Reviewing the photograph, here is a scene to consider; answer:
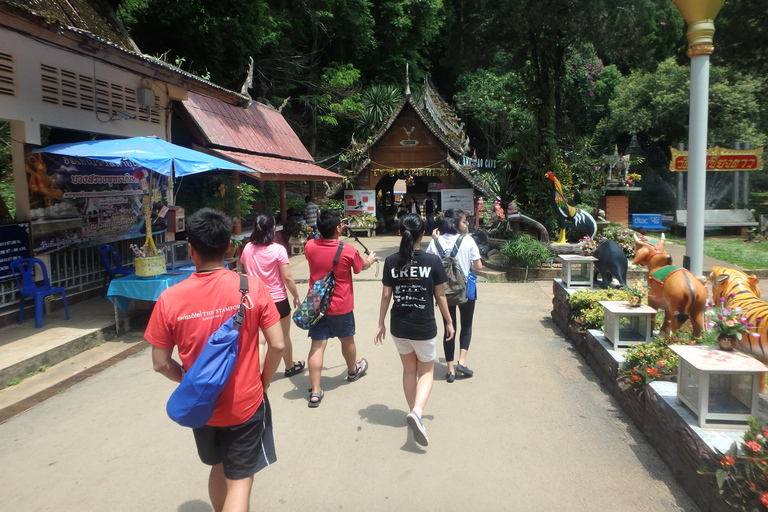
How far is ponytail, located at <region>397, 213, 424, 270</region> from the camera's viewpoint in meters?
4.15

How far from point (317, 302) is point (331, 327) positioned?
31 centimetres

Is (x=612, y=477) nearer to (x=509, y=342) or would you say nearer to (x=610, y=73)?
(x=509, y=342)

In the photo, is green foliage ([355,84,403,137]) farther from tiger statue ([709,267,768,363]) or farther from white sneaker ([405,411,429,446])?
white sneaker ([405,411,429,446])

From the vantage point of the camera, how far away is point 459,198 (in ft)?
69.6

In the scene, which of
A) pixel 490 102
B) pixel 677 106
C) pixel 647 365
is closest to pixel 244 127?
pixel 647 365

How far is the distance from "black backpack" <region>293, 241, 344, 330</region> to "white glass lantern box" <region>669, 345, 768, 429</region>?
2747mm

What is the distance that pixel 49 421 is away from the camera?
4.68 m

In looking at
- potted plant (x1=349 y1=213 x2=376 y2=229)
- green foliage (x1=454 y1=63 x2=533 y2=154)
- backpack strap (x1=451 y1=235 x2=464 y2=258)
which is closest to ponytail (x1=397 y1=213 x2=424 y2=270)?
backpack strap (x1=451 y1=235 x2=464 y2=258)

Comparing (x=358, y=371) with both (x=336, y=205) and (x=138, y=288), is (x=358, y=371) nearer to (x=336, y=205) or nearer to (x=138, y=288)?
(x=138, y=288)

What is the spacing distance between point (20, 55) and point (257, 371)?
22.7 ft

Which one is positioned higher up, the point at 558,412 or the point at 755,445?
the point at 755,445

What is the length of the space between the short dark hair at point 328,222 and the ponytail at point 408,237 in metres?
0.68

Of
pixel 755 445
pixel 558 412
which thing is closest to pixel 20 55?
pixel 558 412

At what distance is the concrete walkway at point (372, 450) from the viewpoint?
3.41 metres
